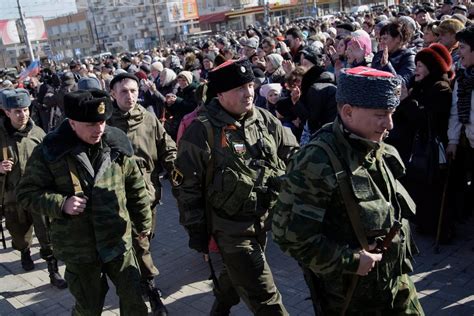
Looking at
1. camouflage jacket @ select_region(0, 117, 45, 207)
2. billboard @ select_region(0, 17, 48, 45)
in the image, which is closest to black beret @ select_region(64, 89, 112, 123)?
camouflage jacket @ select_region(0, 117, 45, 207)

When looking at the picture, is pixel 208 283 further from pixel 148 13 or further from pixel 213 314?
pixel 148 13

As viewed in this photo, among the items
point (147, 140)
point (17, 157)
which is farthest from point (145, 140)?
point (17, 157)

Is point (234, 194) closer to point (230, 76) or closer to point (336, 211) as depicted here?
point (230, 76)

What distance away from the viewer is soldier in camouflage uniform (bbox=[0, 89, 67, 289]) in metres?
5.22

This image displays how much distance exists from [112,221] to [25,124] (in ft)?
8.49

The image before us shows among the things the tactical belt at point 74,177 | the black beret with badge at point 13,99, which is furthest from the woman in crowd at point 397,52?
the black beret with badge at point 13,99

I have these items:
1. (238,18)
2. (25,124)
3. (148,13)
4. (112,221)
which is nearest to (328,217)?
(112,221)

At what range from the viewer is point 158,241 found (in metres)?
6.46

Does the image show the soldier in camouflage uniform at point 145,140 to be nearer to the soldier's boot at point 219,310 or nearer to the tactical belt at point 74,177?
the soldier's boot at point 219,310

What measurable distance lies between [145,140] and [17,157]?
1758 millimetres

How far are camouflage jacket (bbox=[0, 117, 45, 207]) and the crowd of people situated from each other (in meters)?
0.01

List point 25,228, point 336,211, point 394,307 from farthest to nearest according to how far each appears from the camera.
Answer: point 25,228, point 394,307, point 336,211

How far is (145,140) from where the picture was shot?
182 inches

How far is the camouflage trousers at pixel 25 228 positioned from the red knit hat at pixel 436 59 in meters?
4.35
